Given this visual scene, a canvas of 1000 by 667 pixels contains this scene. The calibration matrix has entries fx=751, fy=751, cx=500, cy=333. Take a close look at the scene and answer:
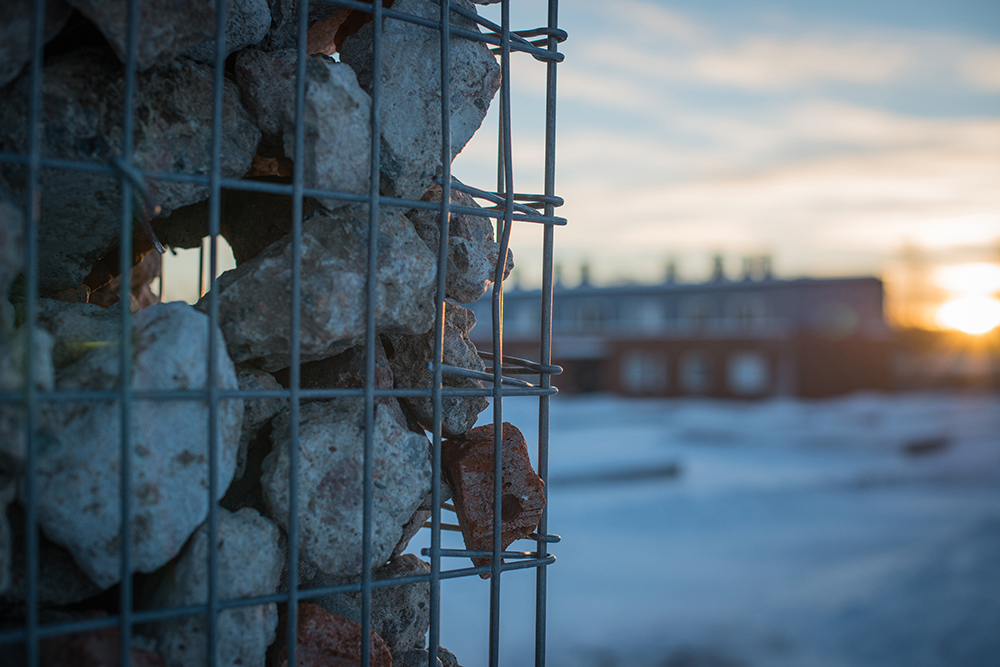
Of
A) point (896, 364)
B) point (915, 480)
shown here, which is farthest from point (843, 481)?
point (896, 364)

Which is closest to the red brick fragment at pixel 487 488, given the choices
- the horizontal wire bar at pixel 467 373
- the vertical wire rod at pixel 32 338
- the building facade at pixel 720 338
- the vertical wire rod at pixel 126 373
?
the horizontal wire bar at pixel 467 373

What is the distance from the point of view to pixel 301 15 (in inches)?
46.0

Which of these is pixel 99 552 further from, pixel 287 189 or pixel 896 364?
pixel 896 364

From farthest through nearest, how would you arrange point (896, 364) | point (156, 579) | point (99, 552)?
point (896, 364) < point (156, 579) < point (99, 552)

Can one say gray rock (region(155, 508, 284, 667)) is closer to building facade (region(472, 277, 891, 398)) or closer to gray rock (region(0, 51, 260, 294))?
gray rock (region(0, 51, 260, 294))

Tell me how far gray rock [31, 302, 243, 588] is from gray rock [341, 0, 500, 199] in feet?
1.49

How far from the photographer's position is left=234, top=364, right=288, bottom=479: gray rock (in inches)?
52.6

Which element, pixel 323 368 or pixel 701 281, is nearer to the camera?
pixel 323 368

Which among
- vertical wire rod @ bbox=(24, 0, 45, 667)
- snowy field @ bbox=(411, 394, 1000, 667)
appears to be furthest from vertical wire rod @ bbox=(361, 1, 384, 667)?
snowy field @ bbox=(411, 394, 1000, 667)

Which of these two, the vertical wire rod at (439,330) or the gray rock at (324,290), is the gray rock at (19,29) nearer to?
the gray rock at (324,290)

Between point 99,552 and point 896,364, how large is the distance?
68.0 ft

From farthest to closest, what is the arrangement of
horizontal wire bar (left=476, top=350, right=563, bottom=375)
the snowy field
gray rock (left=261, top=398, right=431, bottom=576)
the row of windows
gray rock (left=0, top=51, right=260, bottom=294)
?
the row of windows
the snowy field
horizontal wire bar (left=476, top=350, right=563, bottom=375)
gray rock (left=261, top=398, right=431, bottom=576)
gray rock (left=0, top=51, right=260, bottom=294)

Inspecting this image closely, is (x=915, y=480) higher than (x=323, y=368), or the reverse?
(x=323, y=368)

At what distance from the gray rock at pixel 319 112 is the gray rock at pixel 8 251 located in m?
0.41
